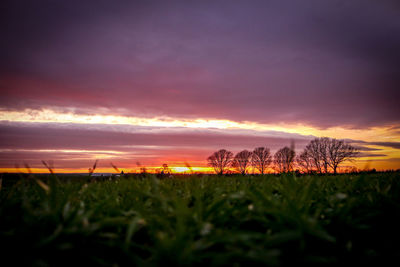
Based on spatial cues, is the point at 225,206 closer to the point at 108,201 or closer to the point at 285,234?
the point at 285,234

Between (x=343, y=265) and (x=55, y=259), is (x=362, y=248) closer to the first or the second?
(x=343, y=265)

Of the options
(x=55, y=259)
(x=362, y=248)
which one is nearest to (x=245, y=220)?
(x=362, y=248)

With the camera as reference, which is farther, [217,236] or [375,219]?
[375,219]

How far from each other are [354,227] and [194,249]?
156cm

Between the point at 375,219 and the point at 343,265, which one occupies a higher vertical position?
the point at 375,219

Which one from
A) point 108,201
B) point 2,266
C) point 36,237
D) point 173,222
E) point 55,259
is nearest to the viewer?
point 2,266

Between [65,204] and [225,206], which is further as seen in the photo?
[225,206]

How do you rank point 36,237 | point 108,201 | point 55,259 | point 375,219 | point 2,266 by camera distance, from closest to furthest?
point 2,266 < point 55,259 < point 36,237 < point 375,219 < point 108,201

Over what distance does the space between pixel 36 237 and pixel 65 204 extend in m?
0.37

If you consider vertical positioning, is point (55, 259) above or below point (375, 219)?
below

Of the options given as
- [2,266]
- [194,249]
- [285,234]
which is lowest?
[2,266]

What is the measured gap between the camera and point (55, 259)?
1.67 metres

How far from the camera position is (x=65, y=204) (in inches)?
84.6

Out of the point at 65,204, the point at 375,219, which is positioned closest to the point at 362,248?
the point at 375,219
